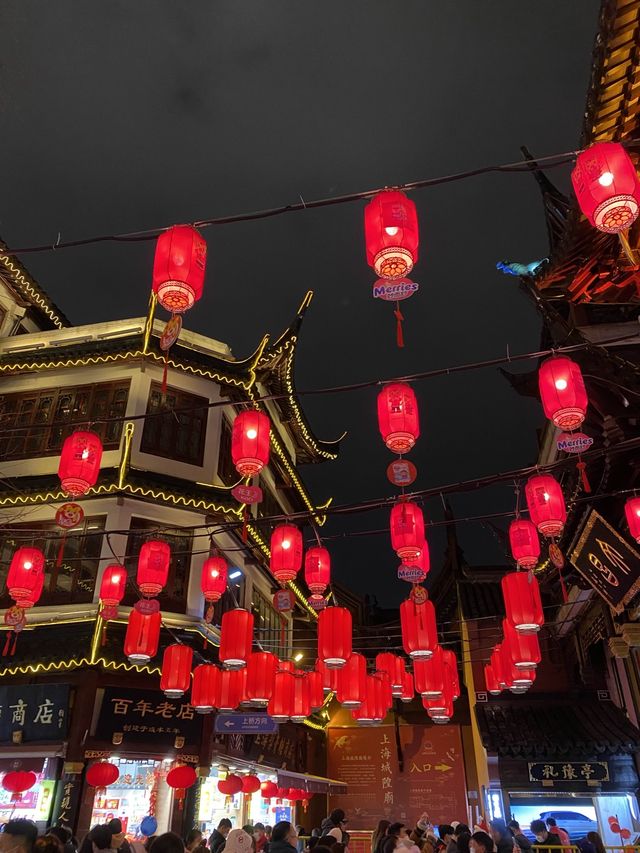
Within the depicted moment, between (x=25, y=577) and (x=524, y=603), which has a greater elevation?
(x=25, y=577)

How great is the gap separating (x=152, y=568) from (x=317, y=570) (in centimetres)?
370

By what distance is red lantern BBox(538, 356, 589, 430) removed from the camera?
863 cm

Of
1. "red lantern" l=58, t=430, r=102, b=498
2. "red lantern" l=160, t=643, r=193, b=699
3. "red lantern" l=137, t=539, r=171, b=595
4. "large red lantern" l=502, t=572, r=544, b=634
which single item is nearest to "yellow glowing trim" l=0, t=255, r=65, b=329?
"red lantern" l=58, t=430, r=102, b=498

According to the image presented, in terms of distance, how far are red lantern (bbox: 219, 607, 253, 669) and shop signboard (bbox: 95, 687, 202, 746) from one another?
2.40 m

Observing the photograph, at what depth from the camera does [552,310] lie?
42.6ft

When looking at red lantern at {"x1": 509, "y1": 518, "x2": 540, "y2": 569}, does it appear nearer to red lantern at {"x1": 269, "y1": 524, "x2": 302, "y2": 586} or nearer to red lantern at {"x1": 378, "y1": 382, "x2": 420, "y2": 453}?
red lantern at {"x1": 378, "y1": 382, "x2": 420, "y2": 453}

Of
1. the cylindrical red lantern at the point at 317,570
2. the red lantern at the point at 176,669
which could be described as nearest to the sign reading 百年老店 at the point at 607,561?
the cylindrical red lantern at the point at 317,570

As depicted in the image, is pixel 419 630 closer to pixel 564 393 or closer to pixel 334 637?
pixel 334 637

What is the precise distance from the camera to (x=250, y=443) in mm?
10938

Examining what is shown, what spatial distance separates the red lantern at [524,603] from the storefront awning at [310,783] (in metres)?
10.0

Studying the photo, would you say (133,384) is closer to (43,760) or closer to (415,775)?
(43,760)

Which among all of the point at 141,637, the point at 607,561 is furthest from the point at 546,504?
the point at 141,637

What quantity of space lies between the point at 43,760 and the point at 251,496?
23.4ft

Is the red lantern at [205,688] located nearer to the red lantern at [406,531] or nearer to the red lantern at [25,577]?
the red lantern at [25,577]
